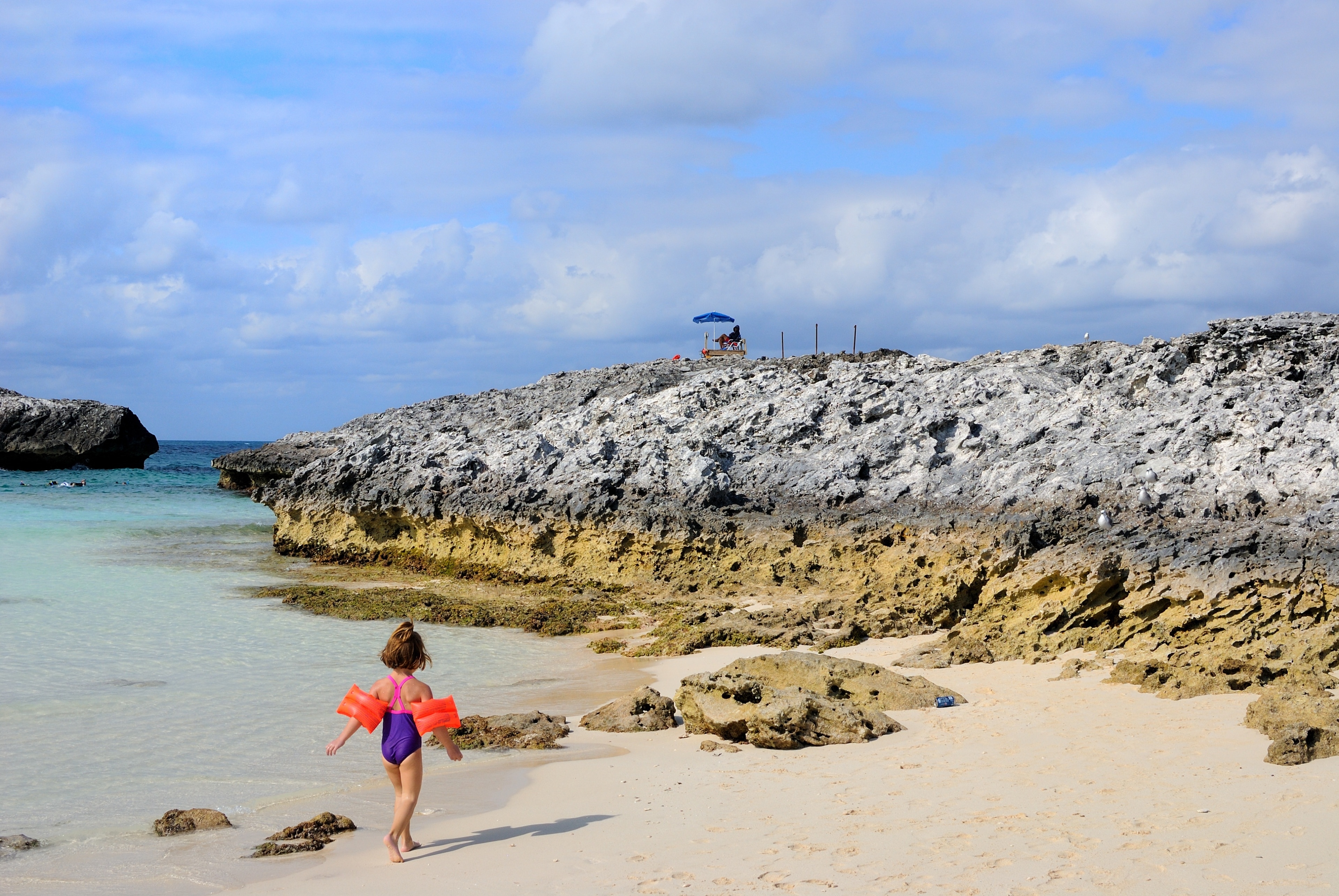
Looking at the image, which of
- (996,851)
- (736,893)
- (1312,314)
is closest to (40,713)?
(736,893)

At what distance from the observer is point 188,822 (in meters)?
6.40

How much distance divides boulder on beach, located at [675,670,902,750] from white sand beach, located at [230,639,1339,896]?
0.14 meters

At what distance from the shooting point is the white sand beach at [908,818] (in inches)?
197

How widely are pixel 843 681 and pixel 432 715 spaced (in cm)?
426

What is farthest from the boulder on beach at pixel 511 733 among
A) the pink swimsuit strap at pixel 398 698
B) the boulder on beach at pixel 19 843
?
the boulder on beach at pixel 19 843

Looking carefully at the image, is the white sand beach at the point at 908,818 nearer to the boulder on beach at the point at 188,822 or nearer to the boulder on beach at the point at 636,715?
the boulder on beach at the point at 636,715

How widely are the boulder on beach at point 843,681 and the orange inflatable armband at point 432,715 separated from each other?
10.5 feet

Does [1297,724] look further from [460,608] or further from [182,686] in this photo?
[460,608]

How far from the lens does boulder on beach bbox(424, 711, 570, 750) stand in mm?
8234

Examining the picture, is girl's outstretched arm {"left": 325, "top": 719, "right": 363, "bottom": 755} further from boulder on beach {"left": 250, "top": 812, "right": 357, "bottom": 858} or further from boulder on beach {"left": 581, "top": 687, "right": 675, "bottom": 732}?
boulder on beach {"left": 581, "top": 687, "right": 675, "bottom": 732}

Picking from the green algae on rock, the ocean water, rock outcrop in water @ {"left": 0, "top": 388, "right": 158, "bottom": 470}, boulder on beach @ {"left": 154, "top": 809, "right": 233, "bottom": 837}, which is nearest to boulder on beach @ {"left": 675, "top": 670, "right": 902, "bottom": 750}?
the ocean water

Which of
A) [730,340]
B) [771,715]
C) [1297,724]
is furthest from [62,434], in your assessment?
[1297,724]

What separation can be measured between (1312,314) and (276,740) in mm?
16098

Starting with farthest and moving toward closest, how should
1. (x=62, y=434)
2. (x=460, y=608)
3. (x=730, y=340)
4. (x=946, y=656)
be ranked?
(x=62, y=434), (x=730, y=340), (x=460, y=608), (x=946, y=656)
